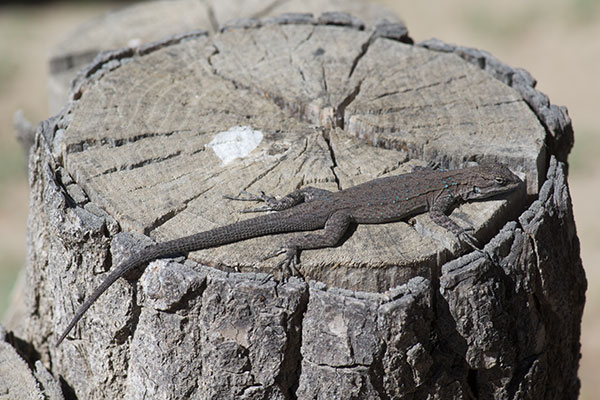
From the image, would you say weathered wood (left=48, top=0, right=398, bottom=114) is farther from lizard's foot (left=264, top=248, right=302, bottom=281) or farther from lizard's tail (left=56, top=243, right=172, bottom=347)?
lizard's foot (left=264, top=248, right=302, bottom=281)

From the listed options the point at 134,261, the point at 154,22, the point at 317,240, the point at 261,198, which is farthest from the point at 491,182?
the point at 154,22

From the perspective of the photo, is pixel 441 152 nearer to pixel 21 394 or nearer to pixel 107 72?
pixel 107 72

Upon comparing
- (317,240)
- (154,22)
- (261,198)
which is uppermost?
(154,22)

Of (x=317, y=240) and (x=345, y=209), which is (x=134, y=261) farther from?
(x=345, y=209)

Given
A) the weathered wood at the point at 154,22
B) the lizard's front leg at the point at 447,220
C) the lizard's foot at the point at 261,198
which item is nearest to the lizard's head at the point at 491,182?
the lizard's front leg at the point at 447,220

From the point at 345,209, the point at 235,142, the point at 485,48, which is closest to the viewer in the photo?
the point at 345,209

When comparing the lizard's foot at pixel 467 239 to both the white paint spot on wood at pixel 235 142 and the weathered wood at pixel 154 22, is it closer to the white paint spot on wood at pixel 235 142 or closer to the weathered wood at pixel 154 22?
the white paint spot on wood at pixel 235 142
